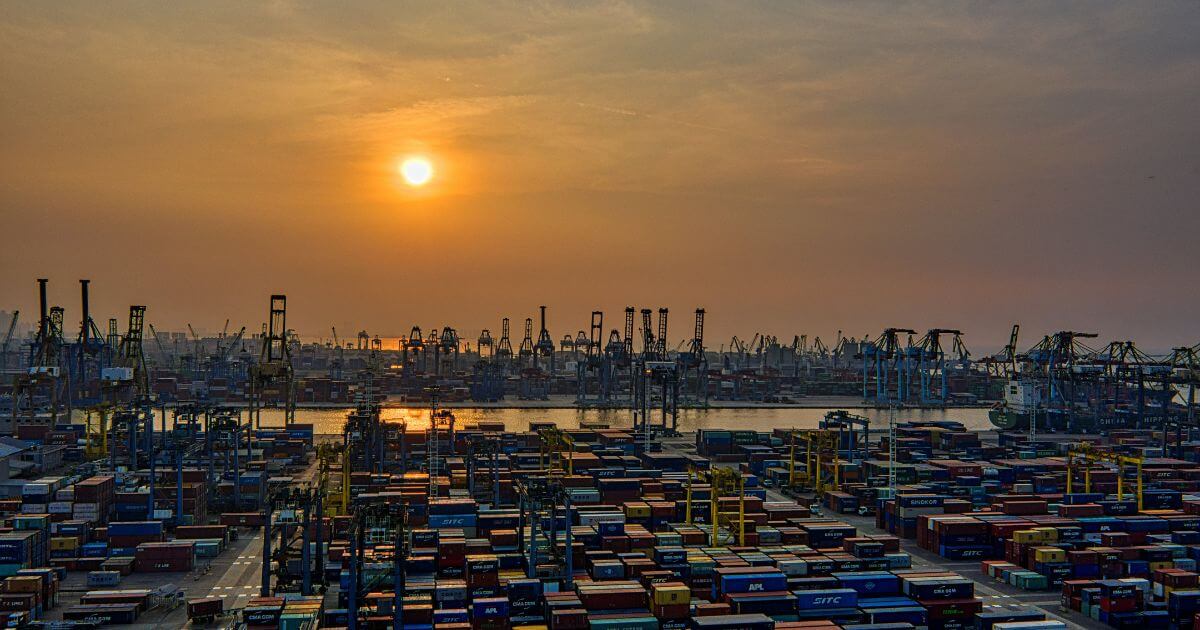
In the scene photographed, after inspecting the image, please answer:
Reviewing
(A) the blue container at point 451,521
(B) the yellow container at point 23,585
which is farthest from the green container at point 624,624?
(B) the yellow container at point 23,585

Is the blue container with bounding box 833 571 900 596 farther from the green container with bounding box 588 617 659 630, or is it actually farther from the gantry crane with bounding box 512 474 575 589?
the gantry crane with bounding box 512 474 575 589

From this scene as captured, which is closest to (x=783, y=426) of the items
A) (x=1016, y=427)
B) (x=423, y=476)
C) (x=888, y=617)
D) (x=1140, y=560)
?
(x=1016, y=427)

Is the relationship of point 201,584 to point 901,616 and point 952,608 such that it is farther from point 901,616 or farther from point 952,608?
point 952,608

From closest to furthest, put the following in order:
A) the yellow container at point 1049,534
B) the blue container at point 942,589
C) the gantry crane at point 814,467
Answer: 1. the blue container at point 942,589
2. the yellow container at point 1049,534
3. the gantry crane at point 814,467

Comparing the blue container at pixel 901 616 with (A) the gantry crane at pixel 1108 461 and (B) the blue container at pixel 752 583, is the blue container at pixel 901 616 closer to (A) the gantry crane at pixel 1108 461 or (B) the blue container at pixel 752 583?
(B) the blue container at pixel 752 583

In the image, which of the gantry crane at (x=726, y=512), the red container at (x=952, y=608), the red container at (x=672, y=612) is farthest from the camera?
the gantry crane at (x=726, y=512)

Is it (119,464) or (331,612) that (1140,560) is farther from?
(119,464)

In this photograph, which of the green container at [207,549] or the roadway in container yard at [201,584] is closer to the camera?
the roadway in container yard at [201,584]

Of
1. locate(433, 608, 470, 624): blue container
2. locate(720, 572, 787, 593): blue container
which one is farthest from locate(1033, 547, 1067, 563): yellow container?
locate(433, 608, 470, 624): blue container
